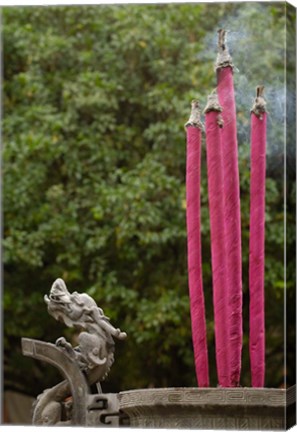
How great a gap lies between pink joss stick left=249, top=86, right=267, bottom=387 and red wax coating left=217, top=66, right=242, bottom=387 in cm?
17

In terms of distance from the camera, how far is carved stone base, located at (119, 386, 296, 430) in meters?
8.27

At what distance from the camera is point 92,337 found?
8.84 metres

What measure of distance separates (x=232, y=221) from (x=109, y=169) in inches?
101

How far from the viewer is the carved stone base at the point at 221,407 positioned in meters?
8.27

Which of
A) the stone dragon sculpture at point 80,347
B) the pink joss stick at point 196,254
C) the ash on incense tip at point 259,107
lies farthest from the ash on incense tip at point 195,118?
the stone dragon sculpture at point 80,347

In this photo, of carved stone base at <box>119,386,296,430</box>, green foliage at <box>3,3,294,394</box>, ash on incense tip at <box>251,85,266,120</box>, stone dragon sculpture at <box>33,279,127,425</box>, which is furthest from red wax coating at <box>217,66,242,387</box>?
green foliage at <box>3,3,294,394</box>

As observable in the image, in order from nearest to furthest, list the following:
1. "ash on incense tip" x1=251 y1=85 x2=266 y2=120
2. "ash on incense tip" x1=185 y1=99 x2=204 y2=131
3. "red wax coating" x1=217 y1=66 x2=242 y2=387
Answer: "red wax coating" x1=217 y1=66 x2=242 y2=387, "ash on incense tip" x1=251 y1=85 x2=266 y2=120, "ash on incense tip" x1=185 y1=99 x2=204 y2=131

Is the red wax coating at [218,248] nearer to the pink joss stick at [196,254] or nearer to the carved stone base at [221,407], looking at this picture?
the pink joss stick at [196,254]

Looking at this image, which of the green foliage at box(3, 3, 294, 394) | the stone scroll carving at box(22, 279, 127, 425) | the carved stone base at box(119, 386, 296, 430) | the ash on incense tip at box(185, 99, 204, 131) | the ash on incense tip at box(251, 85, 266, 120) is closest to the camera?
the carved stone base at box(119, 386, 296, 430)

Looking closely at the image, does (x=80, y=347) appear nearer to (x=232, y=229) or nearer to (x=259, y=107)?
(x=232, y=229)

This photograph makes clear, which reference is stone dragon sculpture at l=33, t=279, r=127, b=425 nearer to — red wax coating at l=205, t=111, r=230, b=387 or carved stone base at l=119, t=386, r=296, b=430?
carved stone base at l=119, t=386, r=296, b=430

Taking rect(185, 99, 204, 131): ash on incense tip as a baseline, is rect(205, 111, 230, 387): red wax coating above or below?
below

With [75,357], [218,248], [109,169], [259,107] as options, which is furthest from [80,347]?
[109,169]

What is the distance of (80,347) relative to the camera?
8852 mm
